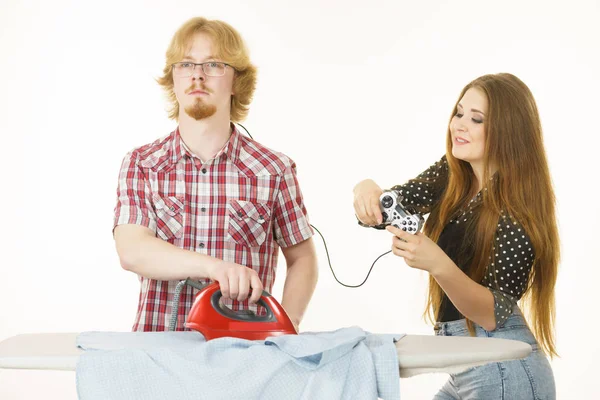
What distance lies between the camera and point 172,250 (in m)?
2.08

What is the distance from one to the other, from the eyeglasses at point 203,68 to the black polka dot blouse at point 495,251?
634mm

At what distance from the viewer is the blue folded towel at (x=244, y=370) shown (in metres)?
1.50

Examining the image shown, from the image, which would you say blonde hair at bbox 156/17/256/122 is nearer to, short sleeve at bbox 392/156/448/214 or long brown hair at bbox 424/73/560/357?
short sleeve at bbox 392/156/448/214

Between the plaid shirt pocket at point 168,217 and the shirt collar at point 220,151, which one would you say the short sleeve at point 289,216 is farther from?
the plaid shirt pocket at point 168,217

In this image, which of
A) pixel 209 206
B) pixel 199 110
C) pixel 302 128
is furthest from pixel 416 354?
pixel 302 128

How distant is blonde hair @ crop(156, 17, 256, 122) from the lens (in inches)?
95.6

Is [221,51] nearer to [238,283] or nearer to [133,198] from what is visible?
[133,198]

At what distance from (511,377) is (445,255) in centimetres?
36

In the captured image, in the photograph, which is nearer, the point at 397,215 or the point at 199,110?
the point at 397,215

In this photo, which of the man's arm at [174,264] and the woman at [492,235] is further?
the woman at [492,235]

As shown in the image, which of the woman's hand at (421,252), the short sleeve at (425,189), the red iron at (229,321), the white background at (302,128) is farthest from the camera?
the white background at (302,128)

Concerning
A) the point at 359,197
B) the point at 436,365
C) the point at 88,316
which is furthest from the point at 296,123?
the point at 436,365

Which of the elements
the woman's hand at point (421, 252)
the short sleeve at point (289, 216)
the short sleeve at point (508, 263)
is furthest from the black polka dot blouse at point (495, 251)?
the short sleeve at point (289, 216)

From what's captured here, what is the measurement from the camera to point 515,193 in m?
2.19
